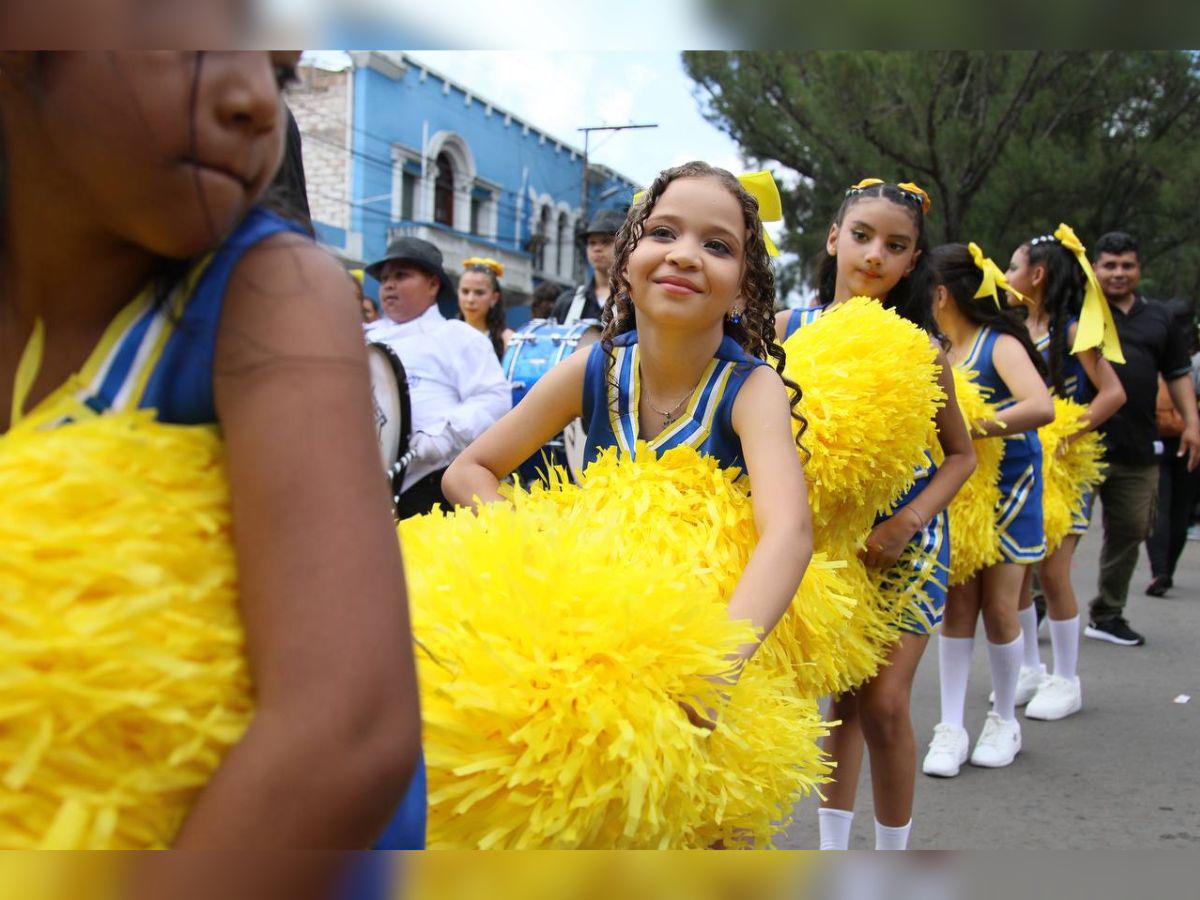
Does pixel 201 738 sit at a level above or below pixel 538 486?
above

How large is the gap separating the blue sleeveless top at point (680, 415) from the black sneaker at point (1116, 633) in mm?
4946

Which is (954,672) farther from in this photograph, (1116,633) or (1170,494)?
(1170,494)

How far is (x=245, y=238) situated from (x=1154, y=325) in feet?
21.3

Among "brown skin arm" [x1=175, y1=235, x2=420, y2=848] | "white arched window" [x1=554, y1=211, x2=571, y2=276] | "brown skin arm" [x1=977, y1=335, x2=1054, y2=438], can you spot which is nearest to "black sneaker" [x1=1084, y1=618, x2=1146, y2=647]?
"brown skin arm" [x1=977, y1=335, x2=1054, y2=438]

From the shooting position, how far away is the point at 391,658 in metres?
0.74

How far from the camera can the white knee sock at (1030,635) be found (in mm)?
5048

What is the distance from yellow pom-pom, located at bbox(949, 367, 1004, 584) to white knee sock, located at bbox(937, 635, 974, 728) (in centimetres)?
25

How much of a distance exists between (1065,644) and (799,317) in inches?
105

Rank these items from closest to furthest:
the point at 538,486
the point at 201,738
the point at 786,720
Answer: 1. the point at 201,738
2. the point at 786,720
3. the point at 538,486

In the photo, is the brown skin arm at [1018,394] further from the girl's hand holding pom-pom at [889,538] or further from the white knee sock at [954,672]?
the girl's hand holding pom-pom at [889,538]

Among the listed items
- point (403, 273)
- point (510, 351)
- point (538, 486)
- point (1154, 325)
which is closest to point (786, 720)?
point (538, 486)

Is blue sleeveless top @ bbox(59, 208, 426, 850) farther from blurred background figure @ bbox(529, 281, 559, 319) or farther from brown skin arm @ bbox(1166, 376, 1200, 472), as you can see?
blurred background figure @ bbox(529, 281, 559, 319)

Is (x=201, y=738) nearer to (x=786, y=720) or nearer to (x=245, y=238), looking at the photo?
(x=245, y=238)

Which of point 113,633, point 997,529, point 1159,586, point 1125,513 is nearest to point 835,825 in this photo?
point 997,529
